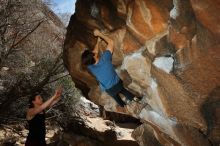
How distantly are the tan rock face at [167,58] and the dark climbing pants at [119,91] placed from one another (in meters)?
0.20

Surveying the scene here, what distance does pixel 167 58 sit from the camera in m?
5.32

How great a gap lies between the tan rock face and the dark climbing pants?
0.67 feet

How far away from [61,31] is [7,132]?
16.5 feet

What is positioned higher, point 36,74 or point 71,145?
point 36,74

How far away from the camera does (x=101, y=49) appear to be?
7.80 metres

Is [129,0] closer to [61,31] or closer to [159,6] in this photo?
[159,6]

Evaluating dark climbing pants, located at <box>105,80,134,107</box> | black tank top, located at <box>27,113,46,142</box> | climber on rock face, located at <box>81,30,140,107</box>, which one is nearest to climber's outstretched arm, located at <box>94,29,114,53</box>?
climber on rock face, located at <box>81,30,140,107</box>

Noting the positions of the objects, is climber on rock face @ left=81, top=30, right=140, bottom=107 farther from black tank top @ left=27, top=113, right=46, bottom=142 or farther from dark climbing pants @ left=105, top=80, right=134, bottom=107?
black tank top @ left=27, top=113, right=46, bottom=142

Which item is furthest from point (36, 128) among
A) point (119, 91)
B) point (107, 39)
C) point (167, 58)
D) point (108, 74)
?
point (167, 58)

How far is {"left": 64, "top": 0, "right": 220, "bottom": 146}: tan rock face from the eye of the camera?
457 centimetres

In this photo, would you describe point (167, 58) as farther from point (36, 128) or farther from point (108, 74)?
point (36, 128)

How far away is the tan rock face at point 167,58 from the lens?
15.0ft

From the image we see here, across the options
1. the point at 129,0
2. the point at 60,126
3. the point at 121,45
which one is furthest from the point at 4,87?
the point at 129,0

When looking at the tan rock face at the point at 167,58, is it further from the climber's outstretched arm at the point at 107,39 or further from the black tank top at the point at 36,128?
the black tank top at the point at 36,128
